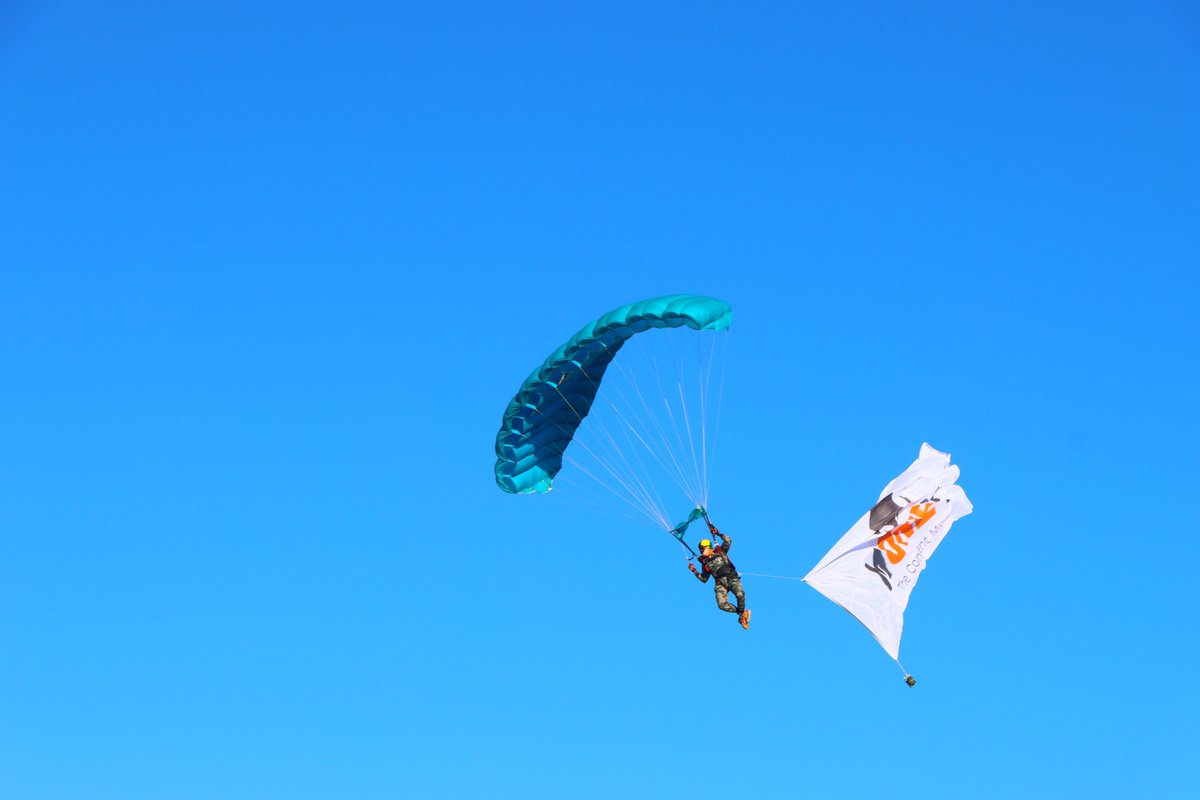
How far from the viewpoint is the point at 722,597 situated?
2378cm

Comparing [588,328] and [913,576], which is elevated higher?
[588,328]

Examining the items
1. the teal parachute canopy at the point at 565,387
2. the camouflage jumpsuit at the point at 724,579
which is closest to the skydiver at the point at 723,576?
the camouflage jumpsuit at the point at 724,579

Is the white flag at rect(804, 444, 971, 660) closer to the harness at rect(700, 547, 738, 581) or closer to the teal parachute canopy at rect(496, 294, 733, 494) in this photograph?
the harness at rect(700, 547, 738, 581)

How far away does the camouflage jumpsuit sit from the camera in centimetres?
2373

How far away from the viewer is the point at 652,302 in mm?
23312

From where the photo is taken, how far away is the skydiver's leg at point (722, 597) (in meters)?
23.8

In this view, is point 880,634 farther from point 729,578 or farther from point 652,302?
point 652,302

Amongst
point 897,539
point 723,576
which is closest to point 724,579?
point 723,576

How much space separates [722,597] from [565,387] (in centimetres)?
413

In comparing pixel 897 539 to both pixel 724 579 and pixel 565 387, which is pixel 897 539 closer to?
pixel 724 579

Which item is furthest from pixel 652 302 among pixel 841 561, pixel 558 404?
pixel 841 561

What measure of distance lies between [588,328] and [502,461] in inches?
126

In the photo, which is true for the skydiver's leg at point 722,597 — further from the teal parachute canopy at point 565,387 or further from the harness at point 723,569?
the teal parachute canopy at point 565,387

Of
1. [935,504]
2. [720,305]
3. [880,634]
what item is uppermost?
[720,305]
